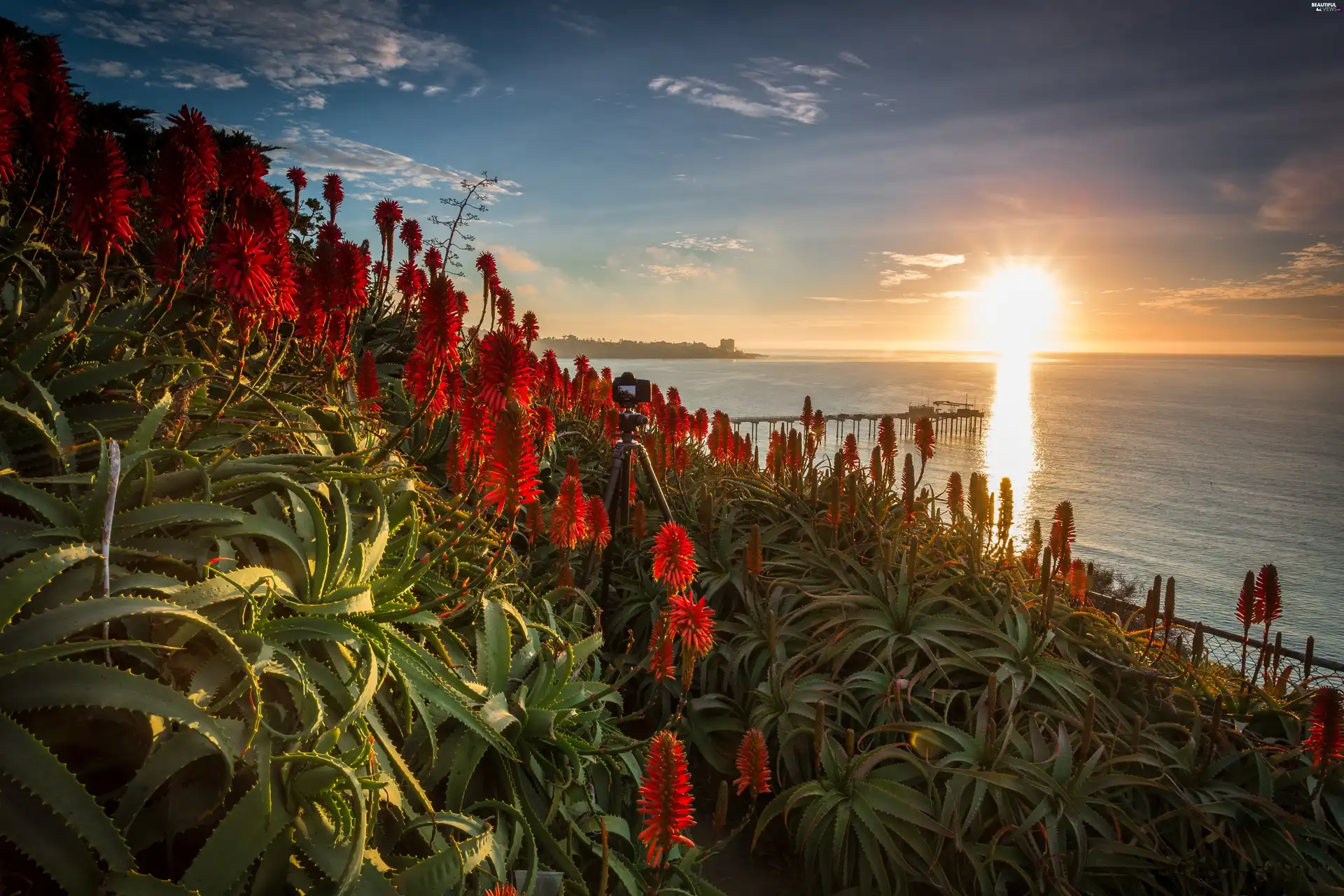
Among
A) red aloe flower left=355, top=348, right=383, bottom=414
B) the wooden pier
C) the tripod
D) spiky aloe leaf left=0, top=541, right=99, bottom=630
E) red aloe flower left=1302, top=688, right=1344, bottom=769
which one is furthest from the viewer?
the wooden pier

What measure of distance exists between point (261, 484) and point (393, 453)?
91 cm

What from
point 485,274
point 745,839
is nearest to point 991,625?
point 745,839

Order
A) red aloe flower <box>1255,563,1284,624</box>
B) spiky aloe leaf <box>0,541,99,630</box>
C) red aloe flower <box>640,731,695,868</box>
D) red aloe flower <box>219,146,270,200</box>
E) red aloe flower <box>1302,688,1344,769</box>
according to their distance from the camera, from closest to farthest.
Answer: spiky aloe leaf <box>0,541,99,630</box>
red aloe flower <box>640,731,695,868</box>
red aloe flower <box>219,146,270,200</box>
red aloe flower <box>1302,688,1344,769</box>
red aloe flower <box>1255,563,1284,624</box>

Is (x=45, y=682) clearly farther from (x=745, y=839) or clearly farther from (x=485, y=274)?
(x=485, y=274)

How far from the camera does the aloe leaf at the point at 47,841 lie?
1.02 m

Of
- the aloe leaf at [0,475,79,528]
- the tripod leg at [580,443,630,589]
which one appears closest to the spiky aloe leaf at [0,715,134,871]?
the aloe leaf at [0,475,79,528]

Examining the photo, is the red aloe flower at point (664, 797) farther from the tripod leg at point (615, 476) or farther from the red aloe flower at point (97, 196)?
the tripod leg at point (615, 476)

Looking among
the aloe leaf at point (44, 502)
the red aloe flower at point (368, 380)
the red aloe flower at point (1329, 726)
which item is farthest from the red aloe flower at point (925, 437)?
the aloe leaf at point (44, 502)

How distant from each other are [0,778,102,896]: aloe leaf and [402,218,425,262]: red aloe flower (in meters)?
5.27

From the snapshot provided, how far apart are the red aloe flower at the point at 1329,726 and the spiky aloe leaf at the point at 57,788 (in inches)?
171

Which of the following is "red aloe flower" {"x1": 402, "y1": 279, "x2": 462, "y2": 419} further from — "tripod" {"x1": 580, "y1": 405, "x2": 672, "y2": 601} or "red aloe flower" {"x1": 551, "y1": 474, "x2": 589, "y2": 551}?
"tripod" {"x1": 580, "y1": 405, "x2": 672, "y2": 601}

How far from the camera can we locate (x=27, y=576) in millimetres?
1144

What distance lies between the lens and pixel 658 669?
2383 millimetres

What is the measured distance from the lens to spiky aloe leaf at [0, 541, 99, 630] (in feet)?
3.68
